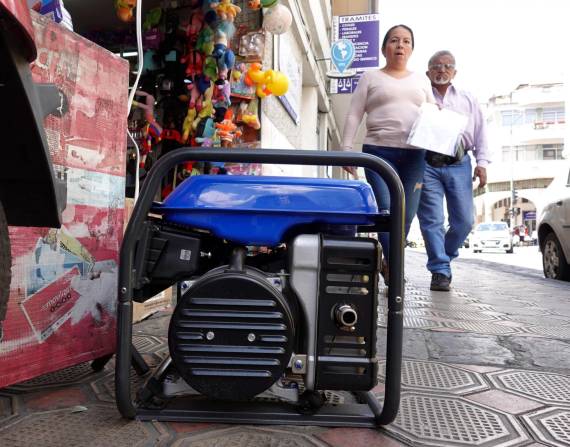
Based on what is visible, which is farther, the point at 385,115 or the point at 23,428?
the point at 385,115

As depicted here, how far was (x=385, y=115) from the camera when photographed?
11.4 ft

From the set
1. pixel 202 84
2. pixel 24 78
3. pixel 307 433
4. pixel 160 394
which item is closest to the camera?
pixel 24 78

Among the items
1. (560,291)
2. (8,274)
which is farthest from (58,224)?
(560,291)

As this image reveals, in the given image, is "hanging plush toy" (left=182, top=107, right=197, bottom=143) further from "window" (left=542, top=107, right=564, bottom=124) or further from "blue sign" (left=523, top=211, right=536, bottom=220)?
"window" (left=542, top=107, right=564, bottom=124)

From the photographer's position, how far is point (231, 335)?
1303 millimetres

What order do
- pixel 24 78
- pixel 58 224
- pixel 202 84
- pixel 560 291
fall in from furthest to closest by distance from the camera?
1. pixel 560 291
2. pixel 202 84
3. pixel 58 224
4. pixel 24 78

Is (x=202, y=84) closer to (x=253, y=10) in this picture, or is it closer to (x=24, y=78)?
(x=253, y=10)

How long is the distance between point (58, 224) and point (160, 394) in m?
0.63

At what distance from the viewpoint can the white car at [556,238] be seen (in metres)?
5.82

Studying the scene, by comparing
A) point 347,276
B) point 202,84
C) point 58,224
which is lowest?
point 347,276

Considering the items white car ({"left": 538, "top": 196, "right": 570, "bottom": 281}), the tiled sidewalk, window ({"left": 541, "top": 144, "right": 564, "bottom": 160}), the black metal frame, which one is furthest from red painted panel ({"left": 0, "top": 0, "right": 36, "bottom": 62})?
window ({"left": 541, "top": 144, "right": 564, "bottom": 160})

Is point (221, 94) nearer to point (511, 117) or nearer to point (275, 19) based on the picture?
point (275, 19)

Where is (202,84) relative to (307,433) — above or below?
above

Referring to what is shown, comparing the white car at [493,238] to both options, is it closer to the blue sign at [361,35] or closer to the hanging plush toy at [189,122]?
the blue sign at [361,35]
